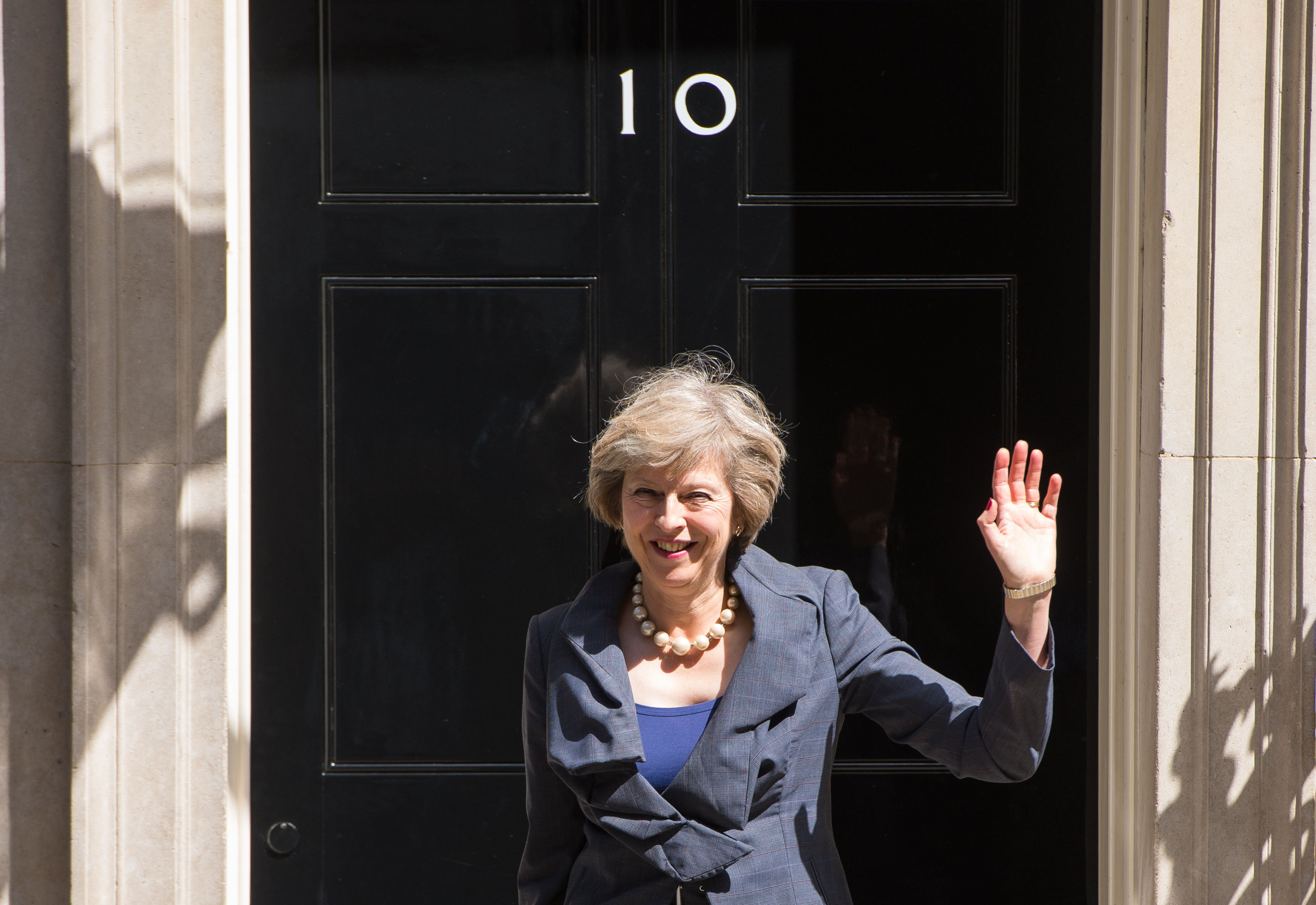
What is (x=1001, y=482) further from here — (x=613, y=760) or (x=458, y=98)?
(x=458, y=98)

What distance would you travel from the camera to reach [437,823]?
2580mm

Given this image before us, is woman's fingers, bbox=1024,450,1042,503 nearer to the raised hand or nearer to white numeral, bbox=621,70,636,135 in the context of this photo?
the raised hand

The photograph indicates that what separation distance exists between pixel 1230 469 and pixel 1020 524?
780 millimetres

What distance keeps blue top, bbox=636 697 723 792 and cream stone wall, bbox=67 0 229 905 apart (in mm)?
1098

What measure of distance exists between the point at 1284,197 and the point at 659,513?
5.25 ft

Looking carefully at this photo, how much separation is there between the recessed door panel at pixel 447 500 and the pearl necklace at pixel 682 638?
54 centimetres

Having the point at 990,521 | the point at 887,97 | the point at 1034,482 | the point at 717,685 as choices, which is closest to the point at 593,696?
the point at 717,685

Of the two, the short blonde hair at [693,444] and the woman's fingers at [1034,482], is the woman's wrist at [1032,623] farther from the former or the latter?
the short blonde hair at [693,444]

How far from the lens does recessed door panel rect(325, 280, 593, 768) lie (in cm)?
257

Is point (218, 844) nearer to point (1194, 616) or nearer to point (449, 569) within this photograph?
point (449, 569)

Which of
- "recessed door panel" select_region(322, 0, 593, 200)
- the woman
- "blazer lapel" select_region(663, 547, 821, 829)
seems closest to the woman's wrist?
the woman

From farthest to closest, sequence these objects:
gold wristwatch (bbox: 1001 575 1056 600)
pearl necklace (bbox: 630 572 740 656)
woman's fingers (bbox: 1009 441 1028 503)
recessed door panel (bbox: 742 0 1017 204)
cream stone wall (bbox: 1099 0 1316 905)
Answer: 1. recessed door panel (bbox: 742 0 1017 204)
2. cream stone wall (bbox: 1099 0 1316 905)
3. pearl necklace (bbox: 630 572 740 656)
4. woman's fingers (bbox: 1009 441 1028 503)
5. gold wristwatch (bbox: 1001 575 1056 600)

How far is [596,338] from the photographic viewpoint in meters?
2.58

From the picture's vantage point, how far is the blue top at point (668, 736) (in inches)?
74.2
